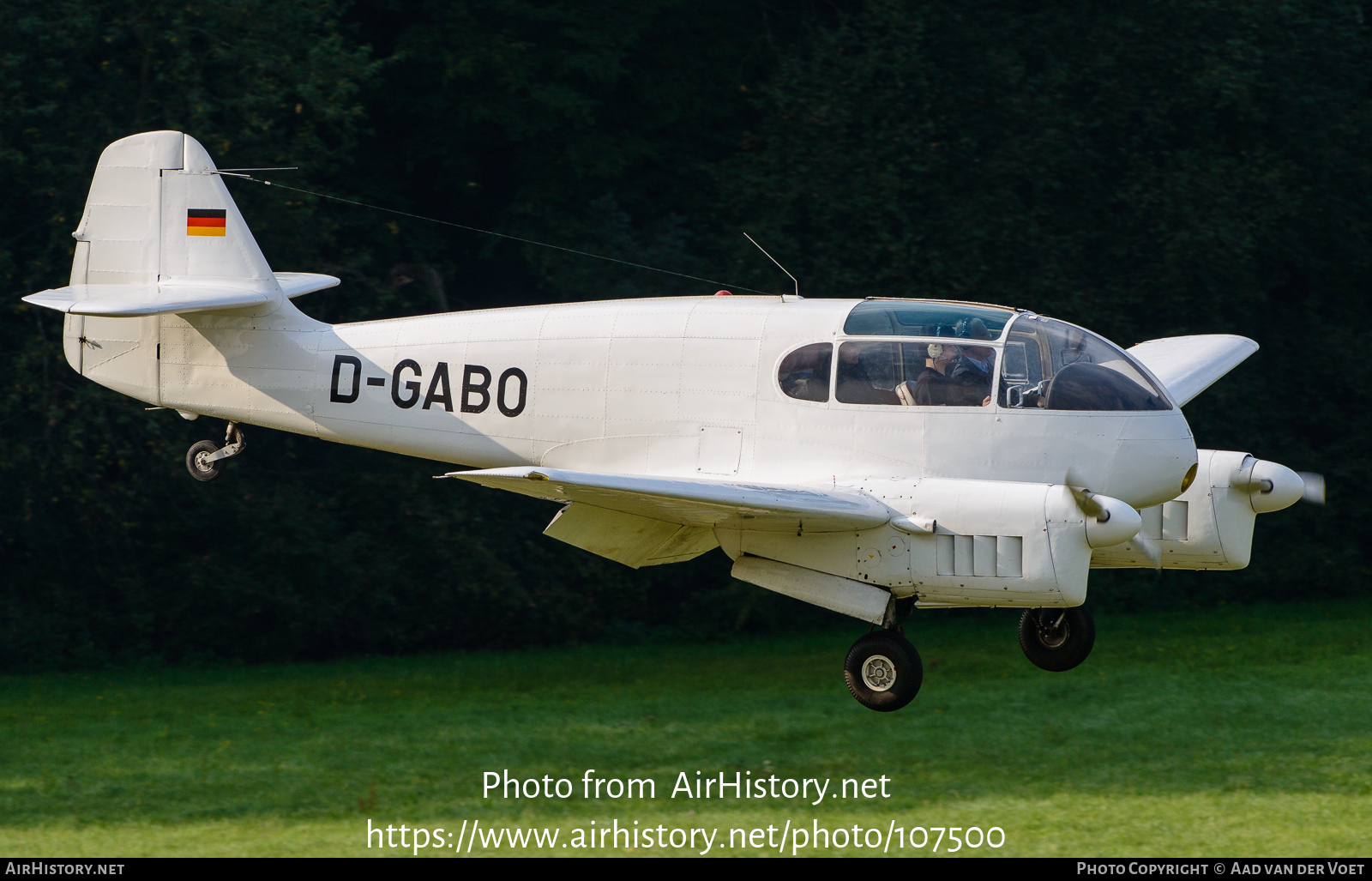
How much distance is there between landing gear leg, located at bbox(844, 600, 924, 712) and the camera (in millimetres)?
9859

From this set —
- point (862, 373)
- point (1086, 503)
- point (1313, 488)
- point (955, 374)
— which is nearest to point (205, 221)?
point (862, 373)

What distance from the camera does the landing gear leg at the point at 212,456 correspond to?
11.9 m

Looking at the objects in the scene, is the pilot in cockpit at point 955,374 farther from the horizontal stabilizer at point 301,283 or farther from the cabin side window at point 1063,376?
the horizontal stabilizer at point 301,283

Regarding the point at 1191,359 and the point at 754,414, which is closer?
the point at 754,414

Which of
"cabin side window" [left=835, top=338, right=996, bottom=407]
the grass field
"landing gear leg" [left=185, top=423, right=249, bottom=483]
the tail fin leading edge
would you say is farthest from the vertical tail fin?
the grass field

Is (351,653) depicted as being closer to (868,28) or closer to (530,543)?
(530,543)

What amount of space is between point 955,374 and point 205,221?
594 cm

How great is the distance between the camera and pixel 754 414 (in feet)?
33.8

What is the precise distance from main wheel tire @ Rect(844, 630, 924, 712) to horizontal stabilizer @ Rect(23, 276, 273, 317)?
5233mm

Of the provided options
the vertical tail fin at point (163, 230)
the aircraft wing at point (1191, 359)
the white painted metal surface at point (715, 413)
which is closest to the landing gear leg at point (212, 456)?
the white painted metal surface at point (715, 413)

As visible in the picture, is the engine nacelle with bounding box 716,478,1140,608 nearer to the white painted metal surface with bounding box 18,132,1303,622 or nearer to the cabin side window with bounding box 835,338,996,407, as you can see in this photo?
the white painted metal surface with bounding box 18,132,1303,622

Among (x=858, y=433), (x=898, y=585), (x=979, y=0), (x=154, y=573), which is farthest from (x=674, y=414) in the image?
(x=979, y=0)

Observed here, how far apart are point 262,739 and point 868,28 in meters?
12.9

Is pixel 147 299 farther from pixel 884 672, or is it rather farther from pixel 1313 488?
pixel 1313 488
